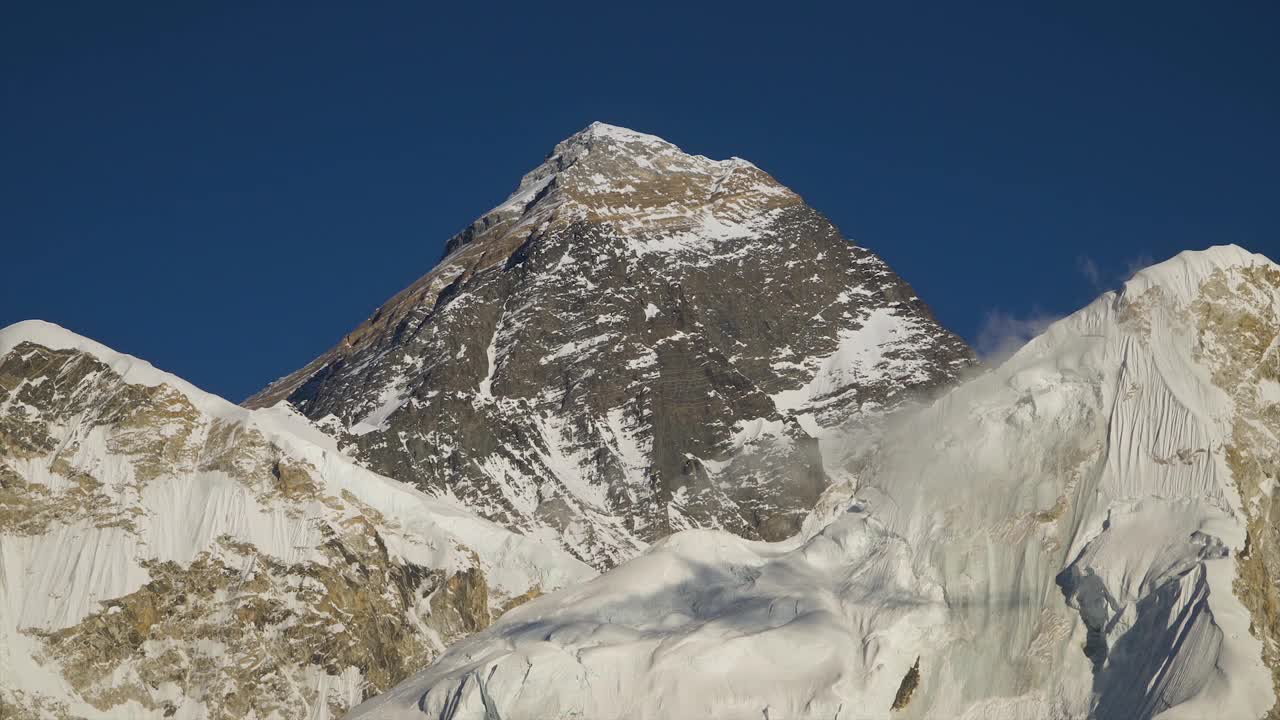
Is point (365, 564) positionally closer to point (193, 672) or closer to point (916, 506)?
point (193, 672)

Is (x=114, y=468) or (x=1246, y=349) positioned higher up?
(x=114, y=468)

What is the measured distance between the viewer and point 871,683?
263 ft

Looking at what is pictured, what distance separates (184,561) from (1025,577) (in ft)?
197

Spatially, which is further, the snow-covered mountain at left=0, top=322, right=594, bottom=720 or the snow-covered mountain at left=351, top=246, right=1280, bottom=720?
the snow-covered mountain at left=0, top=322, right=594, bottom=720

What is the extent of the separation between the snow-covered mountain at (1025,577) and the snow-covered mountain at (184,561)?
3435 cm

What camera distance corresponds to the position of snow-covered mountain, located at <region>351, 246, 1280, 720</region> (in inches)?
3061

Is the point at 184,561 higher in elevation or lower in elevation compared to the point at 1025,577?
higher

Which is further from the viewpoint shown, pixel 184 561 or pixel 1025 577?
pixel 184 561

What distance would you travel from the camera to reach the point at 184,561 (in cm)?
12625

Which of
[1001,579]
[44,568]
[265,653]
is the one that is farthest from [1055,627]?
[44,568]

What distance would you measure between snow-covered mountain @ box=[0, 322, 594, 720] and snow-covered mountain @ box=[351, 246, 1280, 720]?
34.3 metres

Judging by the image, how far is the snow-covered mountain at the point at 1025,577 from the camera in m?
77.8

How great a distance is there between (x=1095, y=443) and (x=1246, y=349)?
6899 mm

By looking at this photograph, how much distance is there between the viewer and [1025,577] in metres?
82.8
